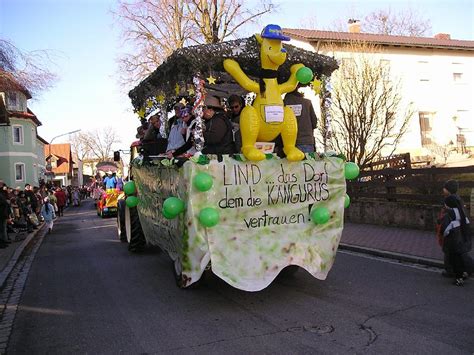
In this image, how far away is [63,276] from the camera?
7.90 meters

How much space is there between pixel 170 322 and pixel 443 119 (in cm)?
2919

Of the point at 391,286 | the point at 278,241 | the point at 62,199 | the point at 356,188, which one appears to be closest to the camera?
the point at 278,241

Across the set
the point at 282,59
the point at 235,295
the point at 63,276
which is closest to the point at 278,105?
the point at 282,59

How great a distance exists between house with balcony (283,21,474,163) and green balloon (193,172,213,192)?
2325 centimetres

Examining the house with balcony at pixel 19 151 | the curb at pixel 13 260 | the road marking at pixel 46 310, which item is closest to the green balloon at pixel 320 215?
the road marking at pixel 46 310

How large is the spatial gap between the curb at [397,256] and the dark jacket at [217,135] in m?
4.03

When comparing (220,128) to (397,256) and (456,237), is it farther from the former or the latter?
(397,256)

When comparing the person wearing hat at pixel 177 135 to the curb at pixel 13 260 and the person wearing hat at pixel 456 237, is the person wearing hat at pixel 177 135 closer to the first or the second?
the curb at pixel 13 260

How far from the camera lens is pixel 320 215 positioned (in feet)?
19.1

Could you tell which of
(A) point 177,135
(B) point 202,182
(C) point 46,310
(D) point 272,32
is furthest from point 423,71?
(C) point 46,310

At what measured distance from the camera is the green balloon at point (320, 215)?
5.84m

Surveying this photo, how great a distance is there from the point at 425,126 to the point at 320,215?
26500 mm

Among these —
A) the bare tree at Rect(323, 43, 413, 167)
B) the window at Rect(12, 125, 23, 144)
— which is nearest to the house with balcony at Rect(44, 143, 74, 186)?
the window at Rect(12, 125, 23, 144)

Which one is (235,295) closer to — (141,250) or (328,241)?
(328,241)
